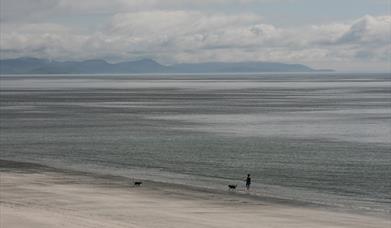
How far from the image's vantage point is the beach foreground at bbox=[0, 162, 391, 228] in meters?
32.1

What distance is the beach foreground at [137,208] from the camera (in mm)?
32062

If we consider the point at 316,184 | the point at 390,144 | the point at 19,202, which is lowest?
the point at 19,202

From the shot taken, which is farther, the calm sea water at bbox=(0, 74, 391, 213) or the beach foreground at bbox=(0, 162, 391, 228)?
the calm sea water at bbox=(0, 74, 391, 213)

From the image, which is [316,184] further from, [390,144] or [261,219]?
[390,144]

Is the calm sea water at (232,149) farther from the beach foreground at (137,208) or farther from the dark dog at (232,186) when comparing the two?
the beach foreground at (137,208)

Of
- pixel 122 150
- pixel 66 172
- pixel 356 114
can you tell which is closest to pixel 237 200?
pixel 66 172

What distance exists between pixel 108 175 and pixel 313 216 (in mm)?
→ 21193

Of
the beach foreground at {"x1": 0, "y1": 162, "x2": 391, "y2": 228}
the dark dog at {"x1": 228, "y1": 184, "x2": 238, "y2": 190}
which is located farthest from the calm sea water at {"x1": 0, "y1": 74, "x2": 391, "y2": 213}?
the beach foreground at {"x1": 0, "y1": 162, "x2": 391, "y2": 228}

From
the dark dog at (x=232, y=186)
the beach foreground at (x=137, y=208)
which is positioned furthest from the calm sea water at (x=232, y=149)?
the beach foreground at (x=137, y=208)

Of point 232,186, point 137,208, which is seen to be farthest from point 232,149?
point 137,208

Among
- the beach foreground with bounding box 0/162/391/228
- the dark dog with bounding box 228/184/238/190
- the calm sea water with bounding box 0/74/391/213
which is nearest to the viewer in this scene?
the beach foreground with bounding box 0/162/391/228

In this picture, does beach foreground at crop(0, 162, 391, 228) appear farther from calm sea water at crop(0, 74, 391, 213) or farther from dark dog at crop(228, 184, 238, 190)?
calm sea water at crop(0, 74, 391, 213)

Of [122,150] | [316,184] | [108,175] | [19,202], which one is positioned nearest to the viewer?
[19,202]

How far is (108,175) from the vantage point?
5288 centimetres
